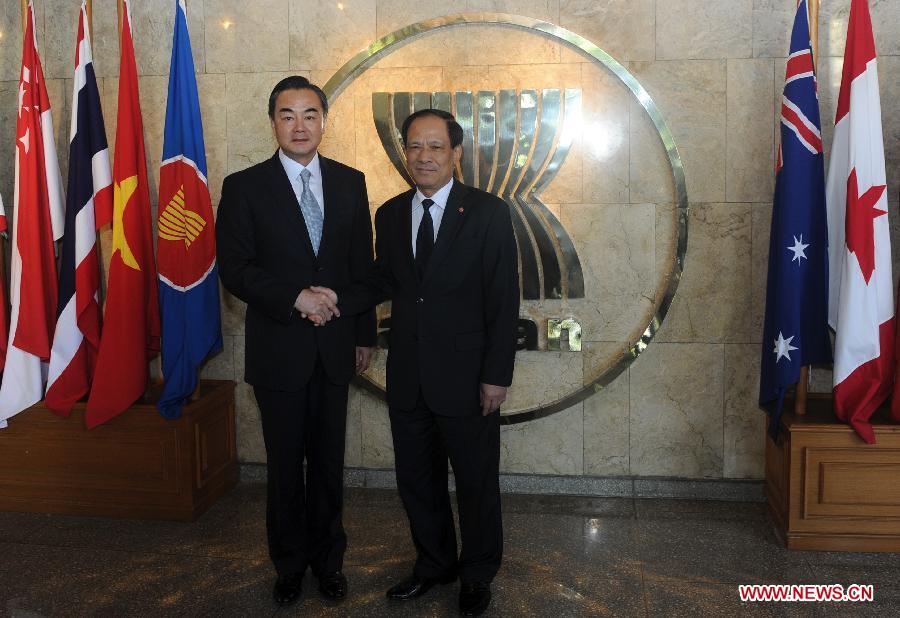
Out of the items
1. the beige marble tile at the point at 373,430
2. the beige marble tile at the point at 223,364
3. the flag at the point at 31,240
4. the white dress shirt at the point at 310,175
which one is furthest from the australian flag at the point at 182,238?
the white dress shirt at the point at 310,175

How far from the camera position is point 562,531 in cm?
328

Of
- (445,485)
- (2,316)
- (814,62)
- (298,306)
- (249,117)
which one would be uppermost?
(814,62)

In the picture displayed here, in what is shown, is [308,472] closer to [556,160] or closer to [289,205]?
[289,205]

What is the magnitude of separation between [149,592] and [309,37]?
2.41 metres

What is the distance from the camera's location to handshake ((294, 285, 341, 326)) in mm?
2502

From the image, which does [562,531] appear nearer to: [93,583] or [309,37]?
[93,583]

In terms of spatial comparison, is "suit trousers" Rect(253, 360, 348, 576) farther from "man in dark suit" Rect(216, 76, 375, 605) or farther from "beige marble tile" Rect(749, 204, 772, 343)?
"beige marble tile" Rect(749, 204, 772, 343)

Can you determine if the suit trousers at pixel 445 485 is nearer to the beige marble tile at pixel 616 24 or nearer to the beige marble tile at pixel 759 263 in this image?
the beige marble tile at pixel 759 263

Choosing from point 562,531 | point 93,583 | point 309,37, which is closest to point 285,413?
point 93,583

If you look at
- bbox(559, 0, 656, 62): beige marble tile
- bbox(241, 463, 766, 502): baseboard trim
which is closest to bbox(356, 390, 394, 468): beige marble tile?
bbox(241, 463, 766, 502): baseboard trim

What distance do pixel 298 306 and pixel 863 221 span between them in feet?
6.87

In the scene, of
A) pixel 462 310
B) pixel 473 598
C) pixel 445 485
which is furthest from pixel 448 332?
pixel 473 598

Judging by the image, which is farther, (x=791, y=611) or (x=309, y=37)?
(x=309, y=37)

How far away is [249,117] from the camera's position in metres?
3.73
